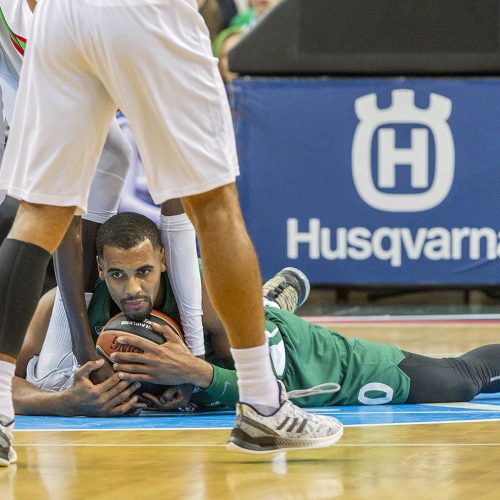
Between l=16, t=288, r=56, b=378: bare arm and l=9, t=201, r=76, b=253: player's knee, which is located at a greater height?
l=9, t=201, r=76, b=253: player's knee

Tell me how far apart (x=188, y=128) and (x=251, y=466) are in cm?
85

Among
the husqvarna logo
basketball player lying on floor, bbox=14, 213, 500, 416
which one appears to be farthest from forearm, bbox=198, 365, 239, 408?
the husqvarna logo

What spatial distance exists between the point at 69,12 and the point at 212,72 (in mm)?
383

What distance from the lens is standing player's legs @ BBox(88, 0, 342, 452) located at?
121 inches

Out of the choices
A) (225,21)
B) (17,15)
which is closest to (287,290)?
(17,15)

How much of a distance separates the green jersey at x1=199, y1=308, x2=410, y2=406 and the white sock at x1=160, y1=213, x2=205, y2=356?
9.6 inches

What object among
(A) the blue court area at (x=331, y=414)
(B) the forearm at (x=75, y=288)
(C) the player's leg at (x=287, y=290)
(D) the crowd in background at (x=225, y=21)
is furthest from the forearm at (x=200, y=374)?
(D) the crowd in background at (x=225, y=21)

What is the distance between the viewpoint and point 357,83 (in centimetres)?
732

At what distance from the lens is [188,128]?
3092 mm

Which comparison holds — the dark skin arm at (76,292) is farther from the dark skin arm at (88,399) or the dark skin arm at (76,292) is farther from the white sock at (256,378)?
the white sock at (256,378)

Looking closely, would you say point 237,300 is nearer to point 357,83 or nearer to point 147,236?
point 147,236

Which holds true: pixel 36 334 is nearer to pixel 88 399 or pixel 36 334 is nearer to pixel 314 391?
pixel 88 399

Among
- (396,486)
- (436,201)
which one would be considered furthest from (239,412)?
(436,201)

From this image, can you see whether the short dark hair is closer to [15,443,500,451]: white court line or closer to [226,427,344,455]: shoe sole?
[15,443,500,451]: white court line
